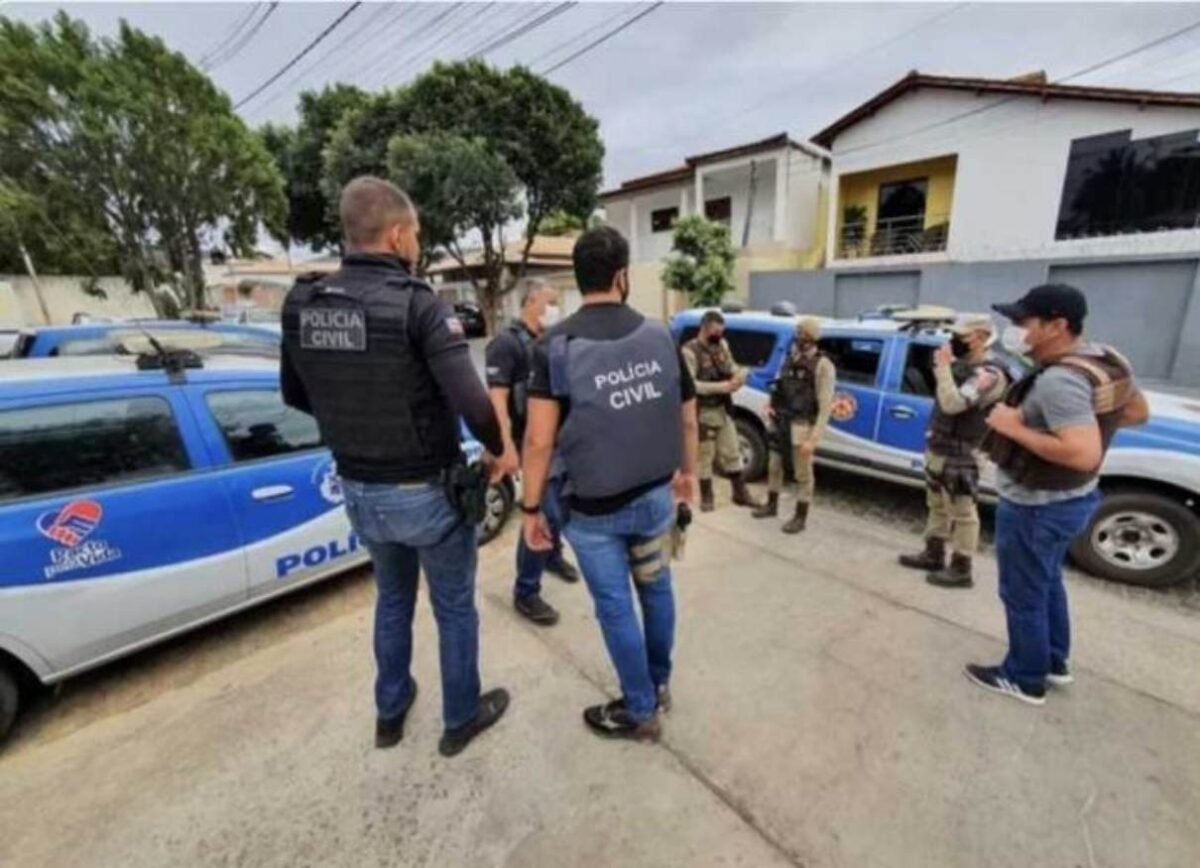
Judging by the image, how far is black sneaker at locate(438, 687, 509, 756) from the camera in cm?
214

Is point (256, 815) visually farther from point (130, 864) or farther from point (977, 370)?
point (977, 370)

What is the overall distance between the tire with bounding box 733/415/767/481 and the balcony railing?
497 inches

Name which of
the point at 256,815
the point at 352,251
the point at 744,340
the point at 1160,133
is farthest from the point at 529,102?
the point at 256,815

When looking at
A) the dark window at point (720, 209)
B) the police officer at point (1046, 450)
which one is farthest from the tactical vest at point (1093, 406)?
the dark window at point (720, 209)

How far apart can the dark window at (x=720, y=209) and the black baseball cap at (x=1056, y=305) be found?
1821cm

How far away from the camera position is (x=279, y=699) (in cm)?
248

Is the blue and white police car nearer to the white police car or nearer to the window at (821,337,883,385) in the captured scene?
→ the window at (821,337,883,385)

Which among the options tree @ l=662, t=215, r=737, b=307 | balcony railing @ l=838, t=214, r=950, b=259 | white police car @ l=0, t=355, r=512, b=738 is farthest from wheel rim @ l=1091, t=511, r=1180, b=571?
balcony railing @ l=838, t=214, r=950, b=259

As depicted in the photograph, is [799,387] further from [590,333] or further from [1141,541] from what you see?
[590,333]

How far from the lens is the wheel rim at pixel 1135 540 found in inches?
129

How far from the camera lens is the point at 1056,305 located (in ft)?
6.55

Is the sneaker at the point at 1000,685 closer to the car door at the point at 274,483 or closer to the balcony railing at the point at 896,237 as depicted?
the car door at the point at 274,483

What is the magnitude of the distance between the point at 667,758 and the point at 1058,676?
5.89 feet

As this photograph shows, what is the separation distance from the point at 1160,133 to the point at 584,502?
16.2m
